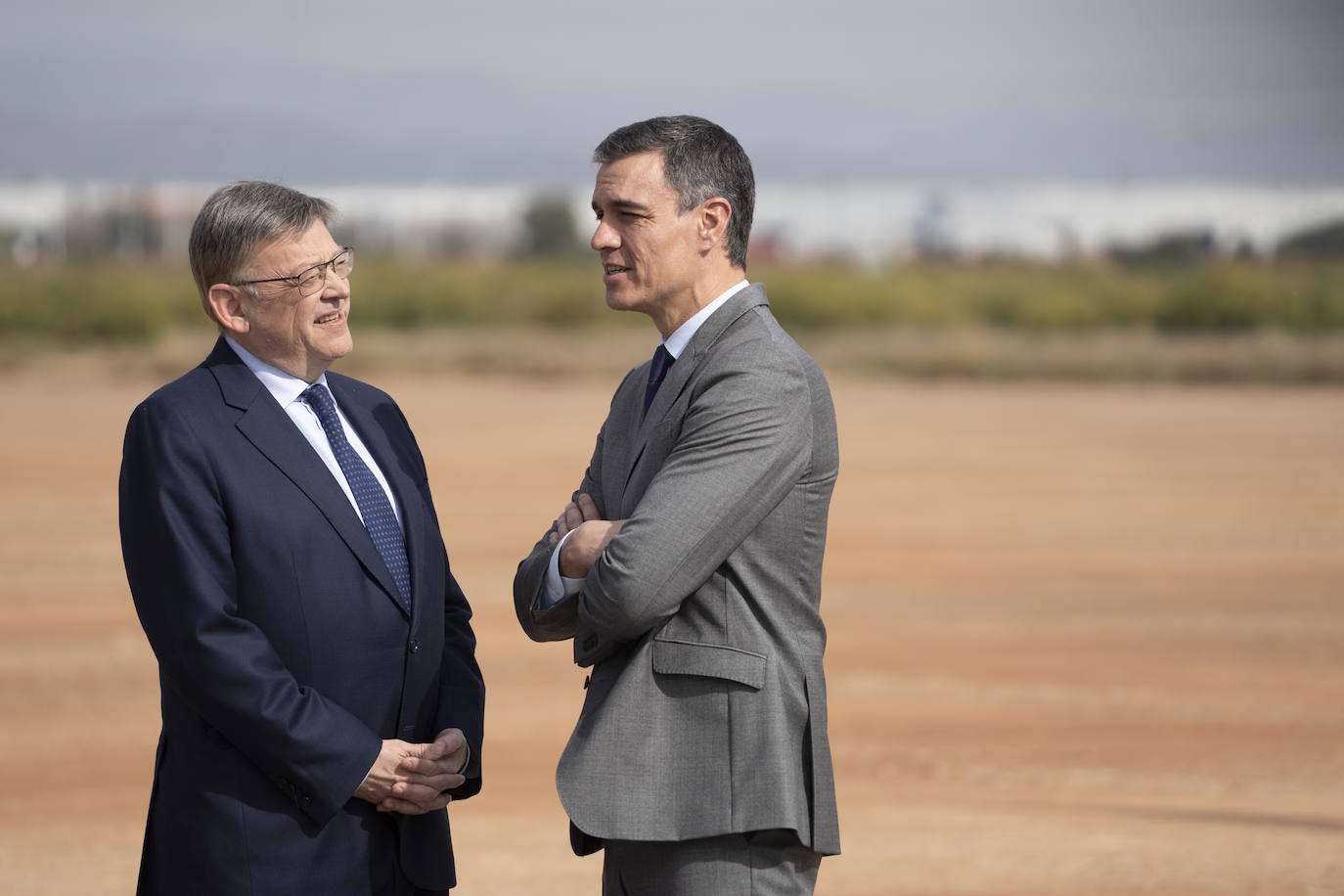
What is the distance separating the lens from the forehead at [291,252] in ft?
9.00

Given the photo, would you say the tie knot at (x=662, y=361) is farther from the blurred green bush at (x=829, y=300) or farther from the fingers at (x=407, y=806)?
the blurred green bush at (x=829, y=300)

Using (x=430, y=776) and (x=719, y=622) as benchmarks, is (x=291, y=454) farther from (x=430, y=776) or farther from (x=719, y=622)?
(x=719, y=622)

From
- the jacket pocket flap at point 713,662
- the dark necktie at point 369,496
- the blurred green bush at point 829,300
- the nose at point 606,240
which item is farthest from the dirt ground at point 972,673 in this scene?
the blurred green bush at point 829,300

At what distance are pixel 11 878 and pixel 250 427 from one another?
3.47m

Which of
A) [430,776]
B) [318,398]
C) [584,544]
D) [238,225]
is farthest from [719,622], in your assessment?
[238,225]

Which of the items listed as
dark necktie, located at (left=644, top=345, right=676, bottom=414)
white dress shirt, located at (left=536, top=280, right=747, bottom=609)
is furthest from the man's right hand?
dark necktie, located at (left=644, top=345, right=676, bottom=414)

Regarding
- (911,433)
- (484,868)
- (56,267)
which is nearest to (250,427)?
(484,868)

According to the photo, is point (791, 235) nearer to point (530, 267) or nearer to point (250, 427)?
point (530, 267)

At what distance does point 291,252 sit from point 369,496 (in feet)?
1.61

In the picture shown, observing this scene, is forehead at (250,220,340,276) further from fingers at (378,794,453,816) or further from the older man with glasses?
fingers at (378,794,453,816)

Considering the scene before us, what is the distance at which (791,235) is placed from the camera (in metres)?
77.2

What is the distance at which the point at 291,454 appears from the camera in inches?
108

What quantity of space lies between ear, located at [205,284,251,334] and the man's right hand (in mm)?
846

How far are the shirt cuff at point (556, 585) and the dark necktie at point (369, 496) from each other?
0.29 metres
